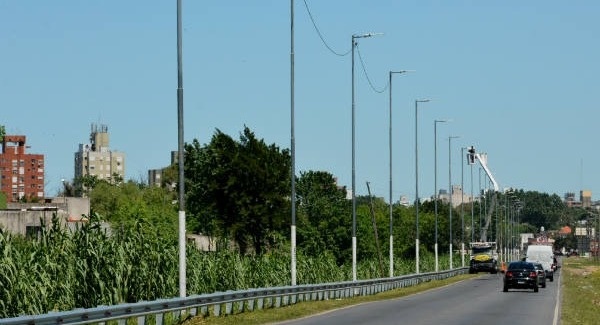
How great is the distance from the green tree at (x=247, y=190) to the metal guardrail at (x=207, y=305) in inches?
1235

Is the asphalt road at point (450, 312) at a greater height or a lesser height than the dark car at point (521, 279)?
lesser

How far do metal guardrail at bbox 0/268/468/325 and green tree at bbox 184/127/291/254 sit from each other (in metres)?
31.4

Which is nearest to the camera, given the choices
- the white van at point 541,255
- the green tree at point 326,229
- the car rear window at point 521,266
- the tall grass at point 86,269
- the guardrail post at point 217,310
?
the tall grass at point 86,269

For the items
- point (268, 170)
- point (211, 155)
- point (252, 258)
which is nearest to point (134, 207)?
point (211, 155)

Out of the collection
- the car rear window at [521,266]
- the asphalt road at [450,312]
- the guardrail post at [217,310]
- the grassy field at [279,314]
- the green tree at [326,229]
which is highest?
the green tree at [326,229]

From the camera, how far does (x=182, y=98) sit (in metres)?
38.0

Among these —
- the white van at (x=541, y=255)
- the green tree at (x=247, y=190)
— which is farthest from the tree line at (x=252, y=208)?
the white van at (x=541, y=255)

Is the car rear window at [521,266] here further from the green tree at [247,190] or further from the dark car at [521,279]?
the green tree at [247,190]

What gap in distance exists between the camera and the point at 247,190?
99.4 m

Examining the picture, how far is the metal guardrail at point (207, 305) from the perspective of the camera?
88.4 ft

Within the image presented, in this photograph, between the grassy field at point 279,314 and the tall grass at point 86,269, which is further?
the grassy field at point 279,314

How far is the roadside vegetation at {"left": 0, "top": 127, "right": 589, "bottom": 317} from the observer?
34469 mm

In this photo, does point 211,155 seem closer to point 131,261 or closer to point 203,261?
point 203,261

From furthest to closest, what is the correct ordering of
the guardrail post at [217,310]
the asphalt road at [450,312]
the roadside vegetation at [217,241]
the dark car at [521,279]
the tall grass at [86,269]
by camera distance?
the dark car at [521,279]
the asphalt road at [450,312]
the guardrail post at [217,310]
the roadside vegetation at [217,241]
the tall grass at [86,269]
